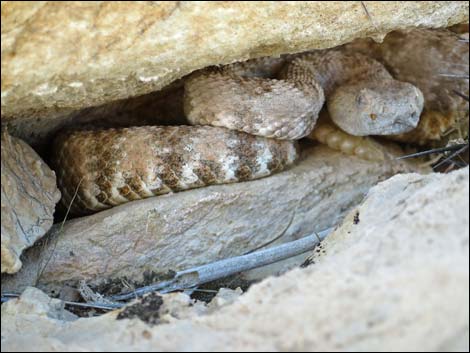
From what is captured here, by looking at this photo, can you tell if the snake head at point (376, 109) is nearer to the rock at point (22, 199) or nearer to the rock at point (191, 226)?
the rock at point (191, 226)

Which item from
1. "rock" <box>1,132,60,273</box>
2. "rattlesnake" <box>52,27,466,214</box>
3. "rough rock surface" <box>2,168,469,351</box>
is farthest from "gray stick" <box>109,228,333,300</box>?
"rough rock surface" <box>2,168,469,351</box>

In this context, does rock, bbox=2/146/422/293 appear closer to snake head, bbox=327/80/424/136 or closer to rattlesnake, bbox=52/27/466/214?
rattlesnake, bbox=52/27/466/214

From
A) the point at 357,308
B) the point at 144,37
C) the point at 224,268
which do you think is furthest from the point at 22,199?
the point at 357,308

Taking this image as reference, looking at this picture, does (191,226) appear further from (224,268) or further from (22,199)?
(22,199)

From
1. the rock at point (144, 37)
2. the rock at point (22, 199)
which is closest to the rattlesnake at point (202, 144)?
the rock at point (22, 199)

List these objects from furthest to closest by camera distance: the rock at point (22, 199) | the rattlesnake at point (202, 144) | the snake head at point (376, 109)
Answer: the snake head at point (376, 109) < the rattlesnake at point (202, 144) < the rock at point (22, 199)
